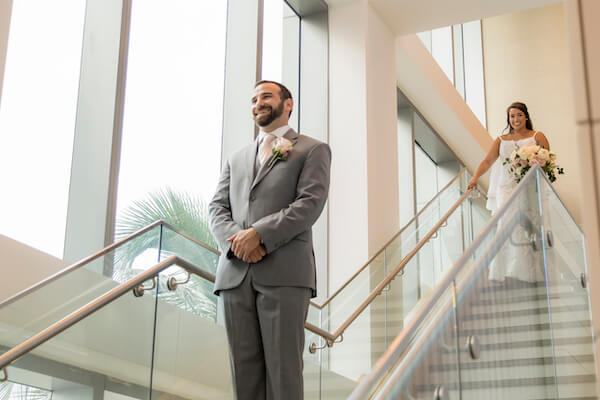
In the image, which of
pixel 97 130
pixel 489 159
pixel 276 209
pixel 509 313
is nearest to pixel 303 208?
pixel 276 209

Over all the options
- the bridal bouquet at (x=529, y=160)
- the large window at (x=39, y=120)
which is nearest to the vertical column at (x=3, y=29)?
the large window at (x=39, y=120)

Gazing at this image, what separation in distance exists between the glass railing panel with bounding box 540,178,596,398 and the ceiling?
399cm

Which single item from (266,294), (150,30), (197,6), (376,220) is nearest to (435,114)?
(376,220)

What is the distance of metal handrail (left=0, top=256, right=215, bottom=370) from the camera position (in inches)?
113

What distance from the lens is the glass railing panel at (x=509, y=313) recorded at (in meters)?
3.09

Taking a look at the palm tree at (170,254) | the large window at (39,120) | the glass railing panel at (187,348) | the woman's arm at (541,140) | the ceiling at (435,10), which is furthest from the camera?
the ceiling at (435,10)

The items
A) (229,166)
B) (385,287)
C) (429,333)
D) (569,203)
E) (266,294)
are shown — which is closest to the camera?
(429,333)

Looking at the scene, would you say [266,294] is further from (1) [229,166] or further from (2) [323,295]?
(2) [323,295]

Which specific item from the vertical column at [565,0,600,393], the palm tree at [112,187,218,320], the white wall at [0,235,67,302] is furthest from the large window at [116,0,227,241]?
the vertical column at [565,0,600,393]

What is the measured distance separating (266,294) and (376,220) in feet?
15.7

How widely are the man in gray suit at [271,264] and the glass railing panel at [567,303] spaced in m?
1.88

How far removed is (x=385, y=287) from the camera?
664cm

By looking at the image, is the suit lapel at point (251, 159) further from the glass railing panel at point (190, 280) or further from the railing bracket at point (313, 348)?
the railing bracket at point (313, 348)

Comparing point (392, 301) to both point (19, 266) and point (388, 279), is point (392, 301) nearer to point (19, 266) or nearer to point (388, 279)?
point (388, 279)
